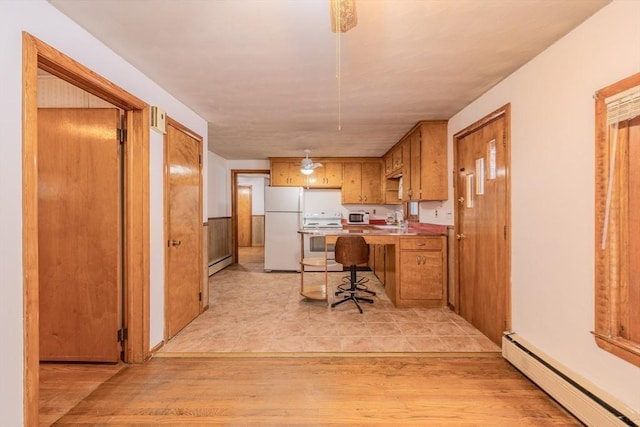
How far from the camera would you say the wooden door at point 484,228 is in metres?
2.43

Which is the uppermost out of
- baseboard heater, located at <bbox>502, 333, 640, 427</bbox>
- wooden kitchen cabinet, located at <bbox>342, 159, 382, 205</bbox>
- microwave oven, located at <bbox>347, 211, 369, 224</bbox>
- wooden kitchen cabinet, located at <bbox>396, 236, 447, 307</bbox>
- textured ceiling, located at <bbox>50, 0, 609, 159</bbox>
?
textured ceiling, located at <bbox>50, 0, 609, 159</bbox>

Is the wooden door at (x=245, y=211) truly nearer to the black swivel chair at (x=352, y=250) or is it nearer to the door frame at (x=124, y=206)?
the black swivel chair at (x=352, y=250)

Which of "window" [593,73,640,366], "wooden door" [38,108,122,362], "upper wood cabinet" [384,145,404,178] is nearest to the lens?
"window" [593,73,640,366]

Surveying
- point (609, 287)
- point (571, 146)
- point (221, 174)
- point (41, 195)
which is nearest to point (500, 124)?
point (571, 146)

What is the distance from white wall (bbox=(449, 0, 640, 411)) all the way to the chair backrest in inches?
59.8

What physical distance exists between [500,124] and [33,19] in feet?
10.2

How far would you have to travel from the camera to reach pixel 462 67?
2182mm

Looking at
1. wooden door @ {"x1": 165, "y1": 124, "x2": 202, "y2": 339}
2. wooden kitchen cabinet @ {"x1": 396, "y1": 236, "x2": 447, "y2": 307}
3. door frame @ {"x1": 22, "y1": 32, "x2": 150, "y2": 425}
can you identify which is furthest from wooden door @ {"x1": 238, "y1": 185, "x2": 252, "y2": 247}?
door frame @ {"x1": 22, "y1": 32, "x2": 150, "y2": 425}

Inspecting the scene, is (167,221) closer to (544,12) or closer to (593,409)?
(544,12)

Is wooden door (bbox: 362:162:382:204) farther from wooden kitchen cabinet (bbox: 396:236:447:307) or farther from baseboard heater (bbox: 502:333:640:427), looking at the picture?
baseboard heater (bbox: 502:333:640:427)

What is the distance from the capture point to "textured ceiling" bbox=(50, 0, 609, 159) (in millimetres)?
1523

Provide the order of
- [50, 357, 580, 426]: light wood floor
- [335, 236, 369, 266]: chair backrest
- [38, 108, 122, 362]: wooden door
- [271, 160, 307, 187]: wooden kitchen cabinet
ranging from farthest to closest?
[271, 160, 307, 187]: wooden kitchen cabinet → [335, 236, 369, 266]: chair backrest → [38, 108, 122, 362]: wooden door → [50, 357, 580, 426]: light wood floor

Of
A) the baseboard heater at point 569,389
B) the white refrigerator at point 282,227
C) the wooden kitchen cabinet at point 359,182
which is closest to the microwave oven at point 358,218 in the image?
the wooden kitchen cabinet at point 359,182

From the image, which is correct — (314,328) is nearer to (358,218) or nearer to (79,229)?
(79,229)
